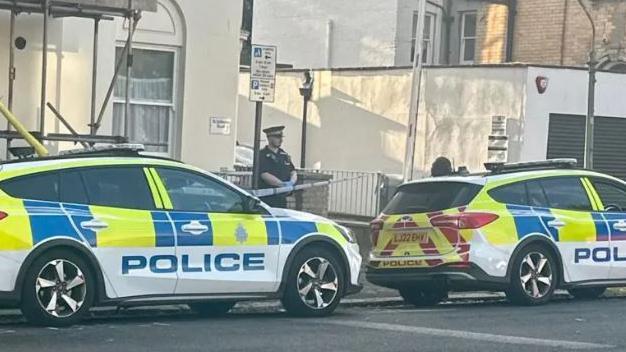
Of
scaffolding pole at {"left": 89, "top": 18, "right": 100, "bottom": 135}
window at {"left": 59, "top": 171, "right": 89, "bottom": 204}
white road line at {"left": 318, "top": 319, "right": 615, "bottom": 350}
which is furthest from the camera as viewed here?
scaffolding pole at {"left": 89, "top": 18, "right": 100, "bottom": 135}

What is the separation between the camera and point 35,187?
34.4 ft

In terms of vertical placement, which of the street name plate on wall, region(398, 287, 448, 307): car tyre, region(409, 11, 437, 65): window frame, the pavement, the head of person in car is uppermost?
region(409, 11, 437, 65): window frame

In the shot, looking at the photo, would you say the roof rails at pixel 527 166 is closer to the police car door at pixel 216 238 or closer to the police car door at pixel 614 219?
the police car door at pixel 614 219

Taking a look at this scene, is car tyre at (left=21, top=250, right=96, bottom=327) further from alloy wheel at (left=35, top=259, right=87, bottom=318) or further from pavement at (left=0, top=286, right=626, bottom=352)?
pavement at (left=0, top=286, right=626, bottom=352)

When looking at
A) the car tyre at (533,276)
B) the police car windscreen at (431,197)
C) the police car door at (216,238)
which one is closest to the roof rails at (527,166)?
the police car windscreen at (431,197)

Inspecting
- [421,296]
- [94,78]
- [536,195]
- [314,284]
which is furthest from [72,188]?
[536,195]

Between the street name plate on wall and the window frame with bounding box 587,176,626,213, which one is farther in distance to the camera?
the street name plate on wall

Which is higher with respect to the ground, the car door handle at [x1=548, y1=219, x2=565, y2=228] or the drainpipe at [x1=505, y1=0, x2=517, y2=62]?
the drainpipe at [x1=505, y1=0, x2=517, y2=62]

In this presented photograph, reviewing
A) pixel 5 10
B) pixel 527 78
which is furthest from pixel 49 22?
pixel 527 78

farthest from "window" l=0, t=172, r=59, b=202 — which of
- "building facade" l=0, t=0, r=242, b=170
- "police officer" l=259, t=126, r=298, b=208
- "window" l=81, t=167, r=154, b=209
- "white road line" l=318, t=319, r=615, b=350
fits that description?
"building facade" l=0, t=0, r=242, b=170

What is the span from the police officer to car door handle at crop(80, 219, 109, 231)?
4630 mm

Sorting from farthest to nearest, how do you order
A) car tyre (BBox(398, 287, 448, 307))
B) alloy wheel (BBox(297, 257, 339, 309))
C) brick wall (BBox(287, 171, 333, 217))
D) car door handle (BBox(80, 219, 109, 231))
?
1. brick wall (BBox(287, 171, 333, 217))
2. car tyre (BBox(398, 287, 448, 307))
3. alloy wheel (BBox(297, 257, 339, 309))
4. car door handle (BBox(80, 219, 109, 231))

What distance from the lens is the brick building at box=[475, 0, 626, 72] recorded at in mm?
25797

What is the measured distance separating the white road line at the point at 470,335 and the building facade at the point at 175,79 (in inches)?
242
